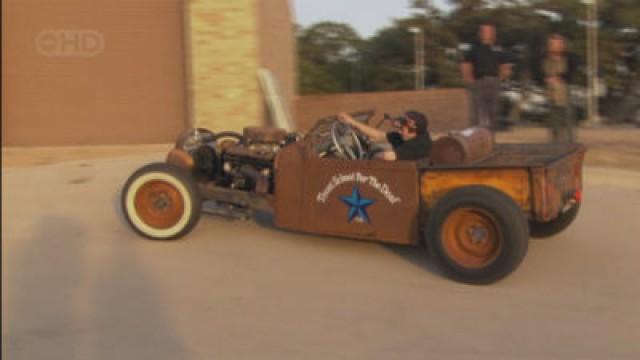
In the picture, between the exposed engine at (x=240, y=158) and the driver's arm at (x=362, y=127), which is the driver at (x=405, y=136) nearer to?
the driver's arm at (x=362, y=127)

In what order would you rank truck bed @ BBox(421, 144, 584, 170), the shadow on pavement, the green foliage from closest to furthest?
1. the shadow on pavement
2. truck bed @ BBox(421, 144, 584, 170)
3. the green foliage

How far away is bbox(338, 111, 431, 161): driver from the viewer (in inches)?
265

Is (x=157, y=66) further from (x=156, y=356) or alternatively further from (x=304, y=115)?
(x=156, y=356)

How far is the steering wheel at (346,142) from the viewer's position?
6.79 metres

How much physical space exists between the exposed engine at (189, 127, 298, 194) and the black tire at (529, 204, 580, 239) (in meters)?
2.19

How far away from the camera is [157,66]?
1559cm

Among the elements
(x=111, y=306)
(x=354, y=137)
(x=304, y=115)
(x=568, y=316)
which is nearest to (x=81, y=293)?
(x=111, y=306)

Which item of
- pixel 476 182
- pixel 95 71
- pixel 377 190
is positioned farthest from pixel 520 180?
pixel 95 71

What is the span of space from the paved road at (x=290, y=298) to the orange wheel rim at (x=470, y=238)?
207mm

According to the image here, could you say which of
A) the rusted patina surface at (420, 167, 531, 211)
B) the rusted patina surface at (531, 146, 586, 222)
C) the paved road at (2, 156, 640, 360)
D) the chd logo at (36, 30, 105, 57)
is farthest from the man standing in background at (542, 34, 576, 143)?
the chd logo at (36, 30, 105, 57)

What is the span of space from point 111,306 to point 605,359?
299 centimetres

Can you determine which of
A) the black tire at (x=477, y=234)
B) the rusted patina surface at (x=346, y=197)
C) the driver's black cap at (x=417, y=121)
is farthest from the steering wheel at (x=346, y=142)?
the black tire at (x=477, y=234)

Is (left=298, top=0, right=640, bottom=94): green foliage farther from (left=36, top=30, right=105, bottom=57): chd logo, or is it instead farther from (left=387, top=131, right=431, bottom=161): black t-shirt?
(left=387, top=131, right=431, bottom=161): black t-shirt

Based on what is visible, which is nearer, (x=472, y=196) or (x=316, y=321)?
(x=316, y=321)
